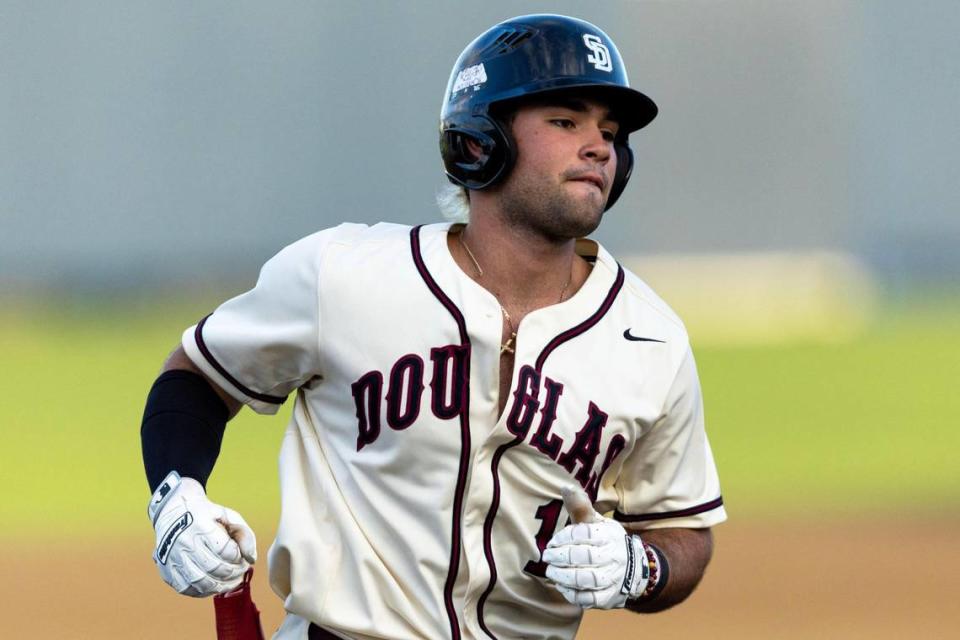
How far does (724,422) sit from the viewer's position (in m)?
15.2

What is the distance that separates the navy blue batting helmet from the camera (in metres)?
3.12

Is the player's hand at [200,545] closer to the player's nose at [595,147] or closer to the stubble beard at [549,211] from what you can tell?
the stubble beard at [549,211]

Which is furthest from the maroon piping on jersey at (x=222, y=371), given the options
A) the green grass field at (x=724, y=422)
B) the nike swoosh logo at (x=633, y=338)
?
the green grass field at (x=724, y=422)

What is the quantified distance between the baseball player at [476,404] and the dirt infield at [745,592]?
406 centimetres

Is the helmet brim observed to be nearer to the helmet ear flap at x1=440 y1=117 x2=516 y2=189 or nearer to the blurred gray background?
the helmet ear flap at x1=440 y1=117 x2=516 y2=189

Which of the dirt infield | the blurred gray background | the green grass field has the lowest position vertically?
the green grass field

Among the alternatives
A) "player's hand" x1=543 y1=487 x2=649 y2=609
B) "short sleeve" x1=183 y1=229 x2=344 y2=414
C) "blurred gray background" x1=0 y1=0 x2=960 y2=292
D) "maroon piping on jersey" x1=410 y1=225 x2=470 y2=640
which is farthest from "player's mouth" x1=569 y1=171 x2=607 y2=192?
"blurred gray background" x1=0 y1=0 x2=960 y2=292

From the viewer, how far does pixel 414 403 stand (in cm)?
297

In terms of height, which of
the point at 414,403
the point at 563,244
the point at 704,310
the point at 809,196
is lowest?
the point at 704,310

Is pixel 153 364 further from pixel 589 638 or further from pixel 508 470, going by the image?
pixel 508 470

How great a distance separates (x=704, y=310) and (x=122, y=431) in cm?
1221

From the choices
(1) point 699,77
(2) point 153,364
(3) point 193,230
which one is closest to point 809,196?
(1) point 699,77

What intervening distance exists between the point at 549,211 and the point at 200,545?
40.3 inches

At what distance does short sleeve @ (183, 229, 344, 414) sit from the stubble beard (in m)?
0.41
